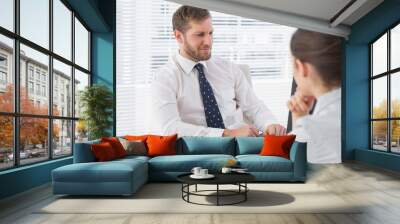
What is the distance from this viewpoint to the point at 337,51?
922 centimetres

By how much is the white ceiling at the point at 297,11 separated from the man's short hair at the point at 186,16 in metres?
0.31

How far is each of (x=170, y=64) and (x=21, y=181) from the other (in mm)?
4200

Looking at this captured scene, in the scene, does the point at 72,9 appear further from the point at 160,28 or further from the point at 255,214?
the point at 255,214

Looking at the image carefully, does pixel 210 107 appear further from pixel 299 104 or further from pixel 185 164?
pixel 185 164

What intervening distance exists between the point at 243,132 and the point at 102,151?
3493 mm

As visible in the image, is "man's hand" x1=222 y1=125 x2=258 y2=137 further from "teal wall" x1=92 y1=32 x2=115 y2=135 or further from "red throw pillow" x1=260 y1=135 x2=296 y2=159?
"teal wall" x1=92 y1=32 x2=115 y2=135

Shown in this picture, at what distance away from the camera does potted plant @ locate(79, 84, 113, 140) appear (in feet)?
25.2

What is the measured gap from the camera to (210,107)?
8.30 meters

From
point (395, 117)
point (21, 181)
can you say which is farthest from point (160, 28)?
point (395, 117)

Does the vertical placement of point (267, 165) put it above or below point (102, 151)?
below

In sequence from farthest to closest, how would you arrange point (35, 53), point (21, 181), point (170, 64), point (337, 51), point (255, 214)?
point (337, 51) → point (170, 64) → point (35, 53) → point (21, 181) → point (255, 214)

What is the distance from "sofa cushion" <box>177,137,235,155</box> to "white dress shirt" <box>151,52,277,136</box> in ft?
3.37

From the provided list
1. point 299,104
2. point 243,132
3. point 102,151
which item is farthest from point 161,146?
point 299,104

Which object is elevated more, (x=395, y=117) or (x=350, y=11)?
(x=350, y=11)
